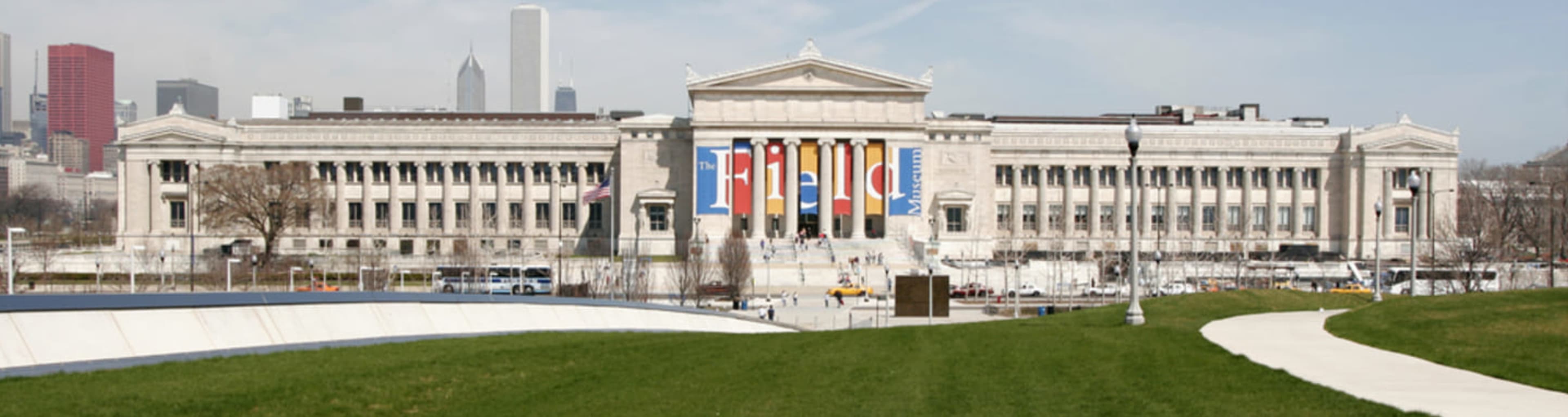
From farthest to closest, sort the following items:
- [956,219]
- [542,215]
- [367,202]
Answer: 1. [542,215]
2. [367,202]
3. [956,219]

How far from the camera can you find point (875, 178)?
10994cm

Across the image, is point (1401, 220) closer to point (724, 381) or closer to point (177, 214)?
point (724, 381)

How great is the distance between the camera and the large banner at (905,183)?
10938cm

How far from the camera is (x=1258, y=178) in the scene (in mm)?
123500

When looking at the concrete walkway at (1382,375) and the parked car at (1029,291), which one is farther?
the parked car at (1029,291)

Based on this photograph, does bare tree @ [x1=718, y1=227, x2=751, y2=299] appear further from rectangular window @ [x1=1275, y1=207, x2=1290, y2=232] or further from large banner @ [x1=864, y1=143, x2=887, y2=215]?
rectangular window @ [x1=1275, y1=207, x2=1290, y2=232]

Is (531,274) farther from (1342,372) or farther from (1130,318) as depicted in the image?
(1342,372)

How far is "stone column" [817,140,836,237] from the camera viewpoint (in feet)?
358

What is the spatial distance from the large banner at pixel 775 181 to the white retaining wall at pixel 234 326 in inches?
2873

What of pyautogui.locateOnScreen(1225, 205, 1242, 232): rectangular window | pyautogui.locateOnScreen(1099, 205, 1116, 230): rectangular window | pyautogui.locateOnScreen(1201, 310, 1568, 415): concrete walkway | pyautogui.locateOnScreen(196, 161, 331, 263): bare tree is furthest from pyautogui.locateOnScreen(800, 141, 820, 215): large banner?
pyautogui.locateOnScreen(1201, 310, 1568, 415): concrete walkway

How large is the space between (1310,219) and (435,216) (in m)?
87.4

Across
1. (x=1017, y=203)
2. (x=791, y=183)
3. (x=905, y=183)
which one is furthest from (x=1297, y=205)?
(x=791, y=183)

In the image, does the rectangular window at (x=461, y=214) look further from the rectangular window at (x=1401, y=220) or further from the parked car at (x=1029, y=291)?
the rectangular window at (x=1401, y=220)

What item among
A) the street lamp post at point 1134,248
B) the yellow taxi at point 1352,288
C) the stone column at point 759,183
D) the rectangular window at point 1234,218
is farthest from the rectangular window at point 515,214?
the street lamp post at point 1134,248
